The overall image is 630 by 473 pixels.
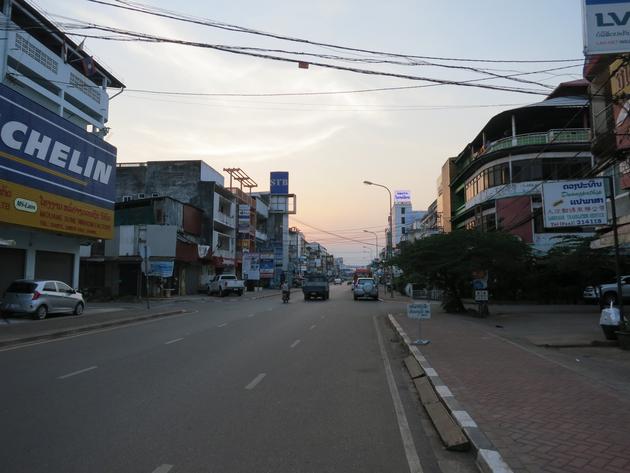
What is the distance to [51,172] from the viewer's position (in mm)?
24297

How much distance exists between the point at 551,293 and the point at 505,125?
637 inches

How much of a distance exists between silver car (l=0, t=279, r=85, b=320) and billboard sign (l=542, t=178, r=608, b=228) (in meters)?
19.0

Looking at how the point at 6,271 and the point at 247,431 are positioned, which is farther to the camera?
the point at 6,271

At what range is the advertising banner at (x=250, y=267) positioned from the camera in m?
64.4

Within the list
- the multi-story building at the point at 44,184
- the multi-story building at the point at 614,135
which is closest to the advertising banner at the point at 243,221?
the multi-story building at the point at 44,184

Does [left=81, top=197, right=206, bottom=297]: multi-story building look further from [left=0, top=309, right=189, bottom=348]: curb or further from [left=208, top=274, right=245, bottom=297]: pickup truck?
[left=0, top=309, right=189, bottom=348]: curb

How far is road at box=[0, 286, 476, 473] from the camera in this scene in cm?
511

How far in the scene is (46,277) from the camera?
85.9ft

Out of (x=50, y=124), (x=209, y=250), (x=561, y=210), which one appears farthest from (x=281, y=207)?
(x=561, y=210)

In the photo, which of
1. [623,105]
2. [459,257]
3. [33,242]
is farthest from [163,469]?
[33,242]

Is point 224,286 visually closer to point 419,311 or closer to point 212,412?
point 419,311

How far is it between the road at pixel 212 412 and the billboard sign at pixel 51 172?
11.3m

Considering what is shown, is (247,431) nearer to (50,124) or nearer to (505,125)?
(50,124)

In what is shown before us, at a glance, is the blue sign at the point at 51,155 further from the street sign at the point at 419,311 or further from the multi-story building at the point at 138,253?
the street sign at the point at 419,311
